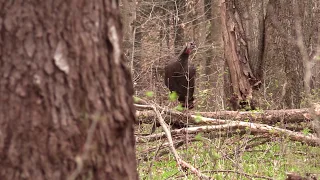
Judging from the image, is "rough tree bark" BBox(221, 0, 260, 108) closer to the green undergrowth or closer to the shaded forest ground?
the shaded forest ground

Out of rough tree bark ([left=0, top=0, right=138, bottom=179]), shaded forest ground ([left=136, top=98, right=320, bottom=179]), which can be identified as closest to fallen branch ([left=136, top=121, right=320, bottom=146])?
shaded forest ground ([left=136, top=98, right=320, bottom=179])

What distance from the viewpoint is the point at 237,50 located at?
1242cm

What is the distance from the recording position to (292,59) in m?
11.5

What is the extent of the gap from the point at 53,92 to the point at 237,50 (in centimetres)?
1015

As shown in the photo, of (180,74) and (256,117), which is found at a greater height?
(180,74)

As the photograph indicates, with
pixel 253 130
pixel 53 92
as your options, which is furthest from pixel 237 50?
pixel 53 92

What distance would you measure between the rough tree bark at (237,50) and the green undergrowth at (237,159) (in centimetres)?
380

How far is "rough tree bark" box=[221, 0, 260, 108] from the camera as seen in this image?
12.3 m

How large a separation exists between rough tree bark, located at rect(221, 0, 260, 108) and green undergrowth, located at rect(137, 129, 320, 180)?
3802 millimetres

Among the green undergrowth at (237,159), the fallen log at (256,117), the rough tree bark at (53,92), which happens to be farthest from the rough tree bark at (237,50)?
the rough tree bark at (53,92)

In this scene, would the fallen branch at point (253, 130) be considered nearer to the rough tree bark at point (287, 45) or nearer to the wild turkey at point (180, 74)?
the rough tree bark at point (287, 45)

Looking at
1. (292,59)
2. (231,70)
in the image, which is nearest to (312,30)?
(292,59)

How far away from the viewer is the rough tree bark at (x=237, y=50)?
12.3 meters

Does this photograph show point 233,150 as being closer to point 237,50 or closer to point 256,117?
point 256,117
